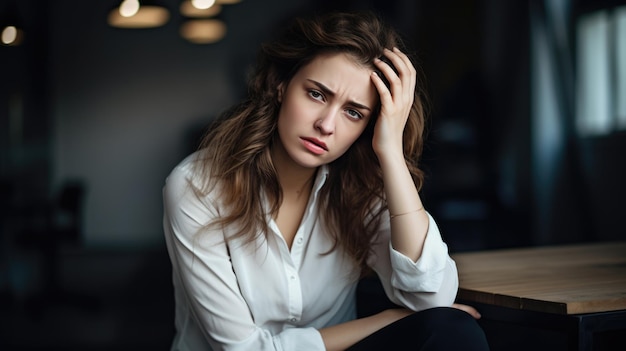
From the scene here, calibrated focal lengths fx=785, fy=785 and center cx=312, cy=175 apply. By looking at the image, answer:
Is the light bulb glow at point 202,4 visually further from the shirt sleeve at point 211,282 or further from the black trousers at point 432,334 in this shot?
the black trousers at point 432,334

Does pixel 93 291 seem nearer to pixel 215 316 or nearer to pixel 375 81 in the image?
pixel 215 316

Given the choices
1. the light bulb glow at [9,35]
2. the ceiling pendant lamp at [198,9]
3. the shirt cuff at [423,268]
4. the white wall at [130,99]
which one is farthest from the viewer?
the ceiling pendant lamp at [198,9]

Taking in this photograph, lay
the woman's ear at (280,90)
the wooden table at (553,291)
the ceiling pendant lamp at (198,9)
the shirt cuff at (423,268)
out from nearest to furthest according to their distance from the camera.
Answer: the wooden table at (553,291) < the shirt cuff at (423,268) < the woman's ear at (280,90) < the ceiling pendant lamp at (198,9)

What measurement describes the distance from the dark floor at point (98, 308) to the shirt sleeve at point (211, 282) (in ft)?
3.47

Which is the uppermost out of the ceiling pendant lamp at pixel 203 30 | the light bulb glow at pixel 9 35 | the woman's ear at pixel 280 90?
the ceiling pendant lamp at pixel 203 30

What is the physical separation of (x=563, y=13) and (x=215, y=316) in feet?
8.64

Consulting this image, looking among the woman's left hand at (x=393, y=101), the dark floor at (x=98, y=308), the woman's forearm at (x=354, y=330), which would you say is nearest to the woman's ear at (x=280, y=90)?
the woman's left hand at (x=393, y=101)

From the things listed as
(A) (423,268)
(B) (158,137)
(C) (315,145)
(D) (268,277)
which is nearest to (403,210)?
(A) (423,268)

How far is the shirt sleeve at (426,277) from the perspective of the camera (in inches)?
69.0

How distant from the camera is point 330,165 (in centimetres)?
203

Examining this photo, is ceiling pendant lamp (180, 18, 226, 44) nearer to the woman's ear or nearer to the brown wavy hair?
the brown wavy hair

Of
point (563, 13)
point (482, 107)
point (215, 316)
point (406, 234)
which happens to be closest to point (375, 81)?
point (406, 234)

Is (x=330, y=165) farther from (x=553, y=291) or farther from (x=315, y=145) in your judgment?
(x=553, y=291)

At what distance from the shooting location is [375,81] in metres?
1.81
